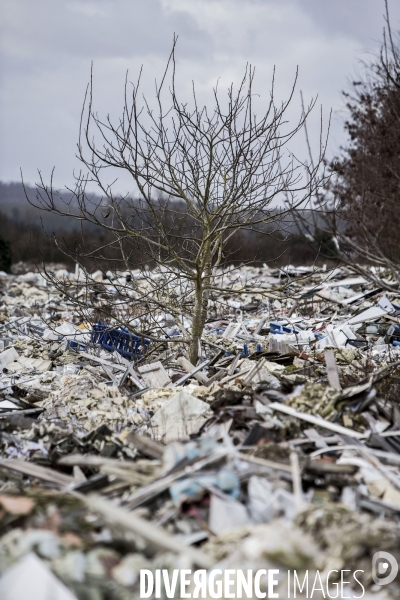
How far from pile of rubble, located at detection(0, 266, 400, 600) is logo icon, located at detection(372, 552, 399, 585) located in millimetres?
23

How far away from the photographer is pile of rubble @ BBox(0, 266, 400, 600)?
2.40m

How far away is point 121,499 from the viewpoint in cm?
308

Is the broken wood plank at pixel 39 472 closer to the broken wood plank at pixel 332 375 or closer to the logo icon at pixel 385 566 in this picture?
the logo icon at pixel 385 566

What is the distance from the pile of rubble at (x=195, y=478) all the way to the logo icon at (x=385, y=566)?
0.02 metres

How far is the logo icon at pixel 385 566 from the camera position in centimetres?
244

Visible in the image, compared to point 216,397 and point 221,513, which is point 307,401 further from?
point 221,513

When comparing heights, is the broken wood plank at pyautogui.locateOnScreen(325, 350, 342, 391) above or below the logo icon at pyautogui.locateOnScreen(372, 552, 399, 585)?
above

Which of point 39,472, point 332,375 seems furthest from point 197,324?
point 39,472

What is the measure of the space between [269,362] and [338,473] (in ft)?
12.8

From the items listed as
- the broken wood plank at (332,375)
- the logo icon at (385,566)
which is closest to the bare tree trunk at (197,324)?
the broken wood plank at (332,375)

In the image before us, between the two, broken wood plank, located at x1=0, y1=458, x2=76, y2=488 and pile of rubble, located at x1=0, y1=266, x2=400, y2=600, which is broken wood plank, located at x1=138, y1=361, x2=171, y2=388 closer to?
pile of rubble, located at x1=0, y1=266, x2=400, y2=600

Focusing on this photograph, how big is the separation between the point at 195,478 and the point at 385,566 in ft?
3.47

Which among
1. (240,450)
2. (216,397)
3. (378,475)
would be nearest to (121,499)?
(240,450)

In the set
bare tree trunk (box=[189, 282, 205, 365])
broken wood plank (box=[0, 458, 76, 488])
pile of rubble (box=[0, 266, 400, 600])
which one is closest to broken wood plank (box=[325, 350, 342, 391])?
pile of rubble (box=[0, 266, 400, 600])
